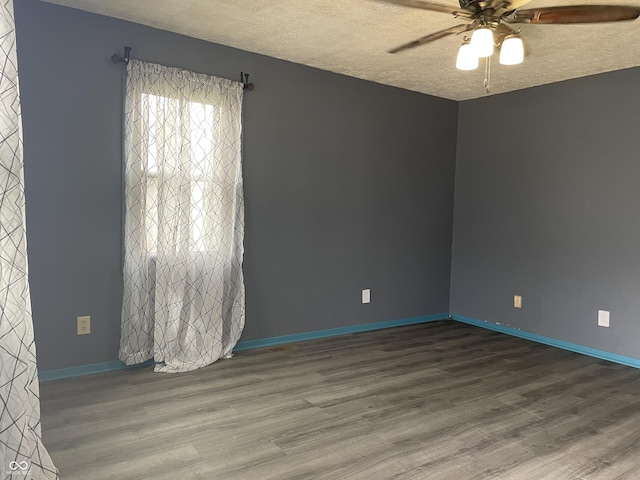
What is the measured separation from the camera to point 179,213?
328 centimetres

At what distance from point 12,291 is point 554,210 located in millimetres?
4058

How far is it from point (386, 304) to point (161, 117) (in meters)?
2.63

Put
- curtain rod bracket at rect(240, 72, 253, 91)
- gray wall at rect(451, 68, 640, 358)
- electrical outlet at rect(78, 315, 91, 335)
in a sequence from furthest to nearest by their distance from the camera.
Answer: gray wall at rect(451, 68, 640, 358) < curtain rod bracket at rect(240, 72, 253, 91) < electrical outlet at rect(78, 315, 91, 335)

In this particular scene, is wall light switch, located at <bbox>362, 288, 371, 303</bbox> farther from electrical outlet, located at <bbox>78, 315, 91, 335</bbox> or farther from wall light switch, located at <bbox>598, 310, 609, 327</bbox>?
electrical outlet, located at <bbox>78, 315, 91, 335</bbox>

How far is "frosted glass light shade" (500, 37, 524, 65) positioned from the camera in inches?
94.2

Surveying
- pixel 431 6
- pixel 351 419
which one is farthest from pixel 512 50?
pixel 351 419

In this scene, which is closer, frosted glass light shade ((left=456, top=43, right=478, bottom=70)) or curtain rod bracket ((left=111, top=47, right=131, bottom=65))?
frosted glass light shade ((left=456, top=43, right=478, bottom=70))

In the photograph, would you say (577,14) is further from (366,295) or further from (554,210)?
(366,295)

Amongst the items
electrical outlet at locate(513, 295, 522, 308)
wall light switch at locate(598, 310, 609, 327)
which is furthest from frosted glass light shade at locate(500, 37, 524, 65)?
electrical outlet at locate(513, 295, 522, 308)

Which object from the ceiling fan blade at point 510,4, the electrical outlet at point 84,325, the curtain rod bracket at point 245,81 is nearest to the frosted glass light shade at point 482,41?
the ceiling fan blade at point 510,4

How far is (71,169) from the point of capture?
9.82 ft

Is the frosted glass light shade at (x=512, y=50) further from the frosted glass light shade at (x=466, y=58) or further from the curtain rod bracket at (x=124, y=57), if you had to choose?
the curtain rod bracket at (x=124, y=57)

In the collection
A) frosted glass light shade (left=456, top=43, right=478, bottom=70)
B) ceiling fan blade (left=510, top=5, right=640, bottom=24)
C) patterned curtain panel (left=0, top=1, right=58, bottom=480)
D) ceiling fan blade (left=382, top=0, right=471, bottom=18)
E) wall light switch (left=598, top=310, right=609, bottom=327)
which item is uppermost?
ceiling fan blade (left=382, top=0, right=471, bottom=18)

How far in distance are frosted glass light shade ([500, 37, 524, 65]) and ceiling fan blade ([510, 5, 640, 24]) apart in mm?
106
